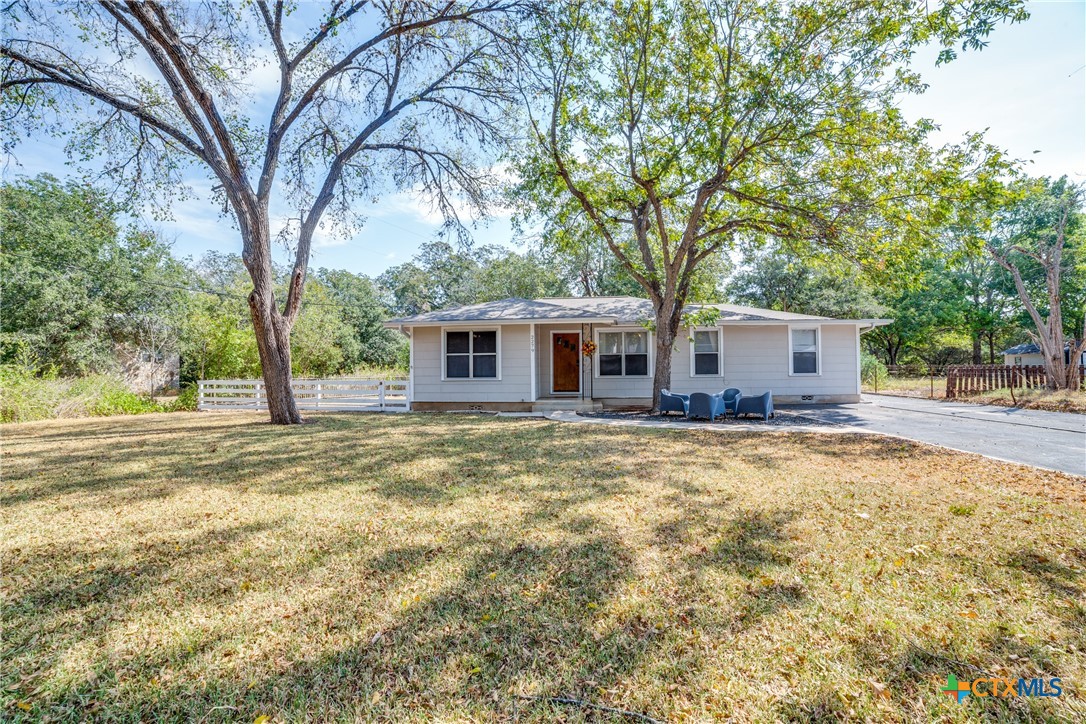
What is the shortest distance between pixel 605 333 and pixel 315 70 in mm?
9547

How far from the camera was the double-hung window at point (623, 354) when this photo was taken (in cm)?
1339

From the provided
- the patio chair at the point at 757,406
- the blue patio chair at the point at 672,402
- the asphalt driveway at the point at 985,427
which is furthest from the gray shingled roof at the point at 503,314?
the asphalt driveway at the point at 985,427

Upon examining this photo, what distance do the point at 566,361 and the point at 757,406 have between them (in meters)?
5.48

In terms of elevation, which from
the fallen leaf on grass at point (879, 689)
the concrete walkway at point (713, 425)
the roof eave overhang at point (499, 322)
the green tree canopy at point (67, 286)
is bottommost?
the fallen leaf on grass at point (879, 689)

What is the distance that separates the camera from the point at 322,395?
1405 cm

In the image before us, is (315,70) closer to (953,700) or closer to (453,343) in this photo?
(453,343)

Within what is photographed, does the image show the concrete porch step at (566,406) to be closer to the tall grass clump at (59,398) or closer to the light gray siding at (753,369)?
the light gray siding at (753,369)

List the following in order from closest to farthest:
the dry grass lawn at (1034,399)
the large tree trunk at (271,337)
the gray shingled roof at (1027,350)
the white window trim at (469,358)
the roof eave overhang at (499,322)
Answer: the large tree trunk at (271,337), the dry grass lawn at (1034,399), the roof eave overhang at (499,322), the white window trim at (469,358), the gray shingled roof at (1027,350)

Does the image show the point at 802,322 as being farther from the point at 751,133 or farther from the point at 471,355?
the point at 471,355

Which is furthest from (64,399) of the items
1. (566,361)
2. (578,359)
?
(578,359)

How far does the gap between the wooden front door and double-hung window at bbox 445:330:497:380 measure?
1925 mm

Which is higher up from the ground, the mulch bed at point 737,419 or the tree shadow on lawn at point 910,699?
the mulch bed at point 737,419

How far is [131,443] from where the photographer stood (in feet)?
24.5

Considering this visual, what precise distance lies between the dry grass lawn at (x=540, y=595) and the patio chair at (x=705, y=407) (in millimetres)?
4765
